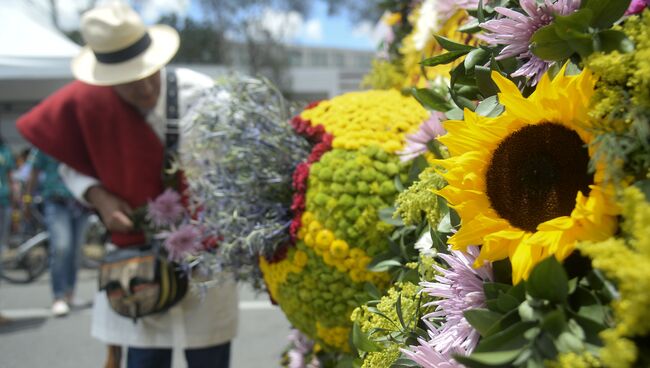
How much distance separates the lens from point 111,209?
238 centimetres

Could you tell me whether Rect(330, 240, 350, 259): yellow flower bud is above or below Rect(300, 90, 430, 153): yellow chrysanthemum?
below

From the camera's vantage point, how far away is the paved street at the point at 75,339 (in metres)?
4.53

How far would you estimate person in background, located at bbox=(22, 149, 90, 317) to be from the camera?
5.46 m

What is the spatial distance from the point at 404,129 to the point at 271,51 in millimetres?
19617

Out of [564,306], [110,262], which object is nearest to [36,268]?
[110,262]

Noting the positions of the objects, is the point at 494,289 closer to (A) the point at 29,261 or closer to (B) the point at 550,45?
(B) the point at 550,45

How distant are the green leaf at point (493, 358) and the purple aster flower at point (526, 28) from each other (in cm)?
46

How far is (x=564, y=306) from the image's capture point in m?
0.84

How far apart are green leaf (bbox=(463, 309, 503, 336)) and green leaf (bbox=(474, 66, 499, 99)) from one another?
16.3 inches

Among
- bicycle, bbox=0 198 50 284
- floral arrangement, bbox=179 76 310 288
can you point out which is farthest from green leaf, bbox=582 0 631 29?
bicycle, bbox=0 198 50 284

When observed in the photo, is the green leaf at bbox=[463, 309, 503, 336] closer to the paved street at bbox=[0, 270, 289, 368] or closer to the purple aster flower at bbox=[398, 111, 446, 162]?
the purple aster flower at bbox=[398, 111, 446, 162]

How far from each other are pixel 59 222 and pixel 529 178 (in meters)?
5.31

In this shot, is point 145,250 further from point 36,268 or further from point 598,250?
point 36,268

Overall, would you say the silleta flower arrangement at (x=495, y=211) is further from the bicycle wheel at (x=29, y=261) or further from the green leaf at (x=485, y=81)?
the bicycle wheel at (x=29, y=261)
